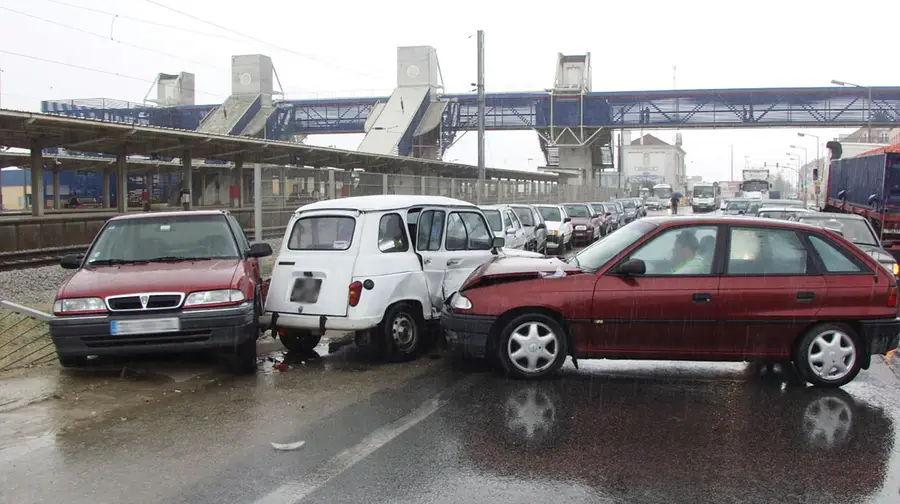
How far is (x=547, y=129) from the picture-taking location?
201 ft

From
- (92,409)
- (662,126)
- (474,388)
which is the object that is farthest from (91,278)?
(662,126)

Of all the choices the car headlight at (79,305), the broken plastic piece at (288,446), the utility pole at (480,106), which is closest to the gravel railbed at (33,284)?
the car headlight at (79,305)

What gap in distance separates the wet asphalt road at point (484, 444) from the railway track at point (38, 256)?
9.31 m

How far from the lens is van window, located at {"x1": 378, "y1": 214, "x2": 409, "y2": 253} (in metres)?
8.41

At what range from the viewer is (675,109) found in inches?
2296

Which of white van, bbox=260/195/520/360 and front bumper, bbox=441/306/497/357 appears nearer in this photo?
front bumper, bbox=441/306/497/357

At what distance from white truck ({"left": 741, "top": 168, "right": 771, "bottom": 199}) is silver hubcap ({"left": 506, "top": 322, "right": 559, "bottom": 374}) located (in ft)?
192

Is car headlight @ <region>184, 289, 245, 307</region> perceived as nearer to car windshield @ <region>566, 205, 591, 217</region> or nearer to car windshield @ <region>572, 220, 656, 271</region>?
car windshield @ <region>572, 220, 656, 271</region>

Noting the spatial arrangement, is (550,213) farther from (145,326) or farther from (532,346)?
(145,326)

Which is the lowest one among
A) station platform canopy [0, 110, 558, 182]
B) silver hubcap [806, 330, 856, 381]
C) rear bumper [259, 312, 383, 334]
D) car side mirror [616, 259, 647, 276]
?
silver hubcap [806, 330, 856, 381]

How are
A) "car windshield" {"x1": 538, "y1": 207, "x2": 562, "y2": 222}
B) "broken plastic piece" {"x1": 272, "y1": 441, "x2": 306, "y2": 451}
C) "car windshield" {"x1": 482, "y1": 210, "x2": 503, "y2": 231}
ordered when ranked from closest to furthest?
"broken plastic piece" {"x1": 272, "y1": 441, "x2": 306, "y2": 451} → "car windshield" {"x1": 482, "y1": 210, "x2": 503, "y2": 231} → "car windshield" {"x1": 538, "y1": 207, "x2": 562, "y2": 222}

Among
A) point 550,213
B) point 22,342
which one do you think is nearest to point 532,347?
point 22,342

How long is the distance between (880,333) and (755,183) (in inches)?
2394

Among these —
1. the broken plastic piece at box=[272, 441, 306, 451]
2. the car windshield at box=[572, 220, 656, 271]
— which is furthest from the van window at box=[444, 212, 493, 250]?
the broken plastic piece at box=[272, 441, 306, 451]
